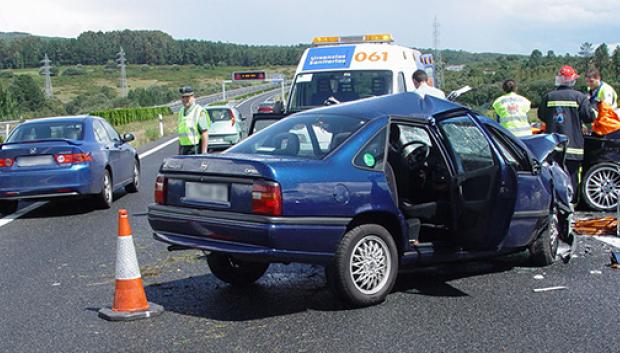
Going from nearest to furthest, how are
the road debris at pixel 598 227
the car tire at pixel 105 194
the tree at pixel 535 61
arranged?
the road debris at pixel 598 227 < the car tire at pixel 105 194 < the tree at pixel 535 61

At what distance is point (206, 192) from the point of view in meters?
6.16

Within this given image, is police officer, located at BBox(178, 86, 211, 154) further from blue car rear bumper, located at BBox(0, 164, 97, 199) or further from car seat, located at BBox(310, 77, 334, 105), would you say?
car seat, located at BBox(310, 77, 334, 105)

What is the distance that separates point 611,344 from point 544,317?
736 mm

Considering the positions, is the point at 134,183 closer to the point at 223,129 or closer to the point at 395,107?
the point at 395,107

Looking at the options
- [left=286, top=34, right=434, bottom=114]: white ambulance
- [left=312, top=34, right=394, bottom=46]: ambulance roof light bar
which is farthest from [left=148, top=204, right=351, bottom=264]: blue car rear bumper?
[left=312, top=34, right=394, bottom=46]: ambulance roof light bar

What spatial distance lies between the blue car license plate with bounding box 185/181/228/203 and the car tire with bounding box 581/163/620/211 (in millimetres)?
6824

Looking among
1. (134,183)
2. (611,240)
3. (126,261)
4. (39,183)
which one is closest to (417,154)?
(126,261)

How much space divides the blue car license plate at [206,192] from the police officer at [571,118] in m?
6.46

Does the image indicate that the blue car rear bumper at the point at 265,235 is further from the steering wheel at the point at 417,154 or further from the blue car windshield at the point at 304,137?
the steering wheel at the point at 417,154

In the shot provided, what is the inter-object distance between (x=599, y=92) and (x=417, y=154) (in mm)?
5415

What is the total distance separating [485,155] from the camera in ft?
22.7

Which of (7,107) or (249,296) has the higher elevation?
(249,296)

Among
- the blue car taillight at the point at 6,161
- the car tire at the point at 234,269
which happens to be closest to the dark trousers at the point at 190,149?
the blue car taillight at the point at 6,161

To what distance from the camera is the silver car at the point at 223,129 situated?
25658mm
